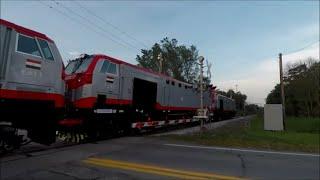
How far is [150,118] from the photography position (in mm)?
24312

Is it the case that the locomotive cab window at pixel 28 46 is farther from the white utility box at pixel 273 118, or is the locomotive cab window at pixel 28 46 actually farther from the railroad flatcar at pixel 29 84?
the white utility box at pixel 273 118

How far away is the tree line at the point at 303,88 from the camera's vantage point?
85438 millimetres

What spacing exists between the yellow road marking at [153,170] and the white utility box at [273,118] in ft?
85.8

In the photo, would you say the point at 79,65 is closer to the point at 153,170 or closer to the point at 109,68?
the point at 109,68

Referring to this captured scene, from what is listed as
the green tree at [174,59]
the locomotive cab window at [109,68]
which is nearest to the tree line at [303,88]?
the green tree at [174,59]

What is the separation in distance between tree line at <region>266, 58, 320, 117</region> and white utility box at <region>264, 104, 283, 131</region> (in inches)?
2049

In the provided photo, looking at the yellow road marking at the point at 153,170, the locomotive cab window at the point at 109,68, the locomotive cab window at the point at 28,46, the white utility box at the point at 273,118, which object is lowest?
the yellow road marking at the point at 153,170

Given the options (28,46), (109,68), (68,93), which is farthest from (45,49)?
(109,68)

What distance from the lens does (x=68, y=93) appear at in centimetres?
1603

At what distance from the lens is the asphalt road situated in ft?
32.6

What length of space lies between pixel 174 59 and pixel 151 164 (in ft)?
258

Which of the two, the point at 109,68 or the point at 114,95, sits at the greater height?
the point at 109,68

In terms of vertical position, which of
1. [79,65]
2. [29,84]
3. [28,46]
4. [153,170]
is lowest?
[153,170]

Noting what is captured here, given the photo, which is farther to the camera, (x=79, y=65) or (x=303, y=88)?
(x=303, y=88)
